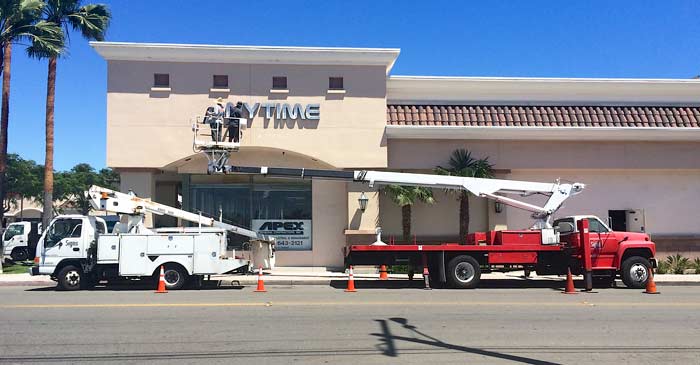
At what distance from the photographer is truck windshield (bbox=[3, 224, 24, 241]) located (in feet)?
90.4

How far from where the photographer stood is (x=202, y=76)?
2259cm

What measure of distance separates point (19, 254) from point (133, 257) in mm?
14444

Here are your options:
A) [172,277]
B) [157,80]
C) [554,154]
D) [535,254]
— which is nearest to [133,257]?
[172,277]

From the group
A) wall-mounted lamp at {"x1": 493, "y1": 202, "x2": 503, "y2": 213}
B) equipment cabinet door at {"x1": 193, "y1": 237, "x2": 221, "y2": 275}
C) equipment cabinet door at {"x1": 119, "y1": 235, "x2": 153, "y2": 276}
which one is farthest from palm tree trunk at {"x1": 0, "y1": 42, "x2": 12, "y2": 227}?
wall-mounted lamp at {"x1": 493, "y1": 202, "x2": 503, "y2": 213}

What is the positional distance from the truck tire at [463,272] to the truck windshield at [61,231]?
10.3 metres

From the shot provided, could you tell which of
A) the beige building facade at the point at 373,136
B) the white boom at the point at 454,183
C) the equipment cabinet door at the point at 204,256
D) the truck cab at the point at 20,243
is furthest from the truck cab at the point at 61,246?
the truck cab at the point at 20,243

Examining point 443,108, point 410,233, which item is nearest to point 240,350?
point 410,233

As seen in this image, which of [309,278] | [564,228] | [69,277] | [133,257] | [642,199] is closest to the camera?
[133,257]

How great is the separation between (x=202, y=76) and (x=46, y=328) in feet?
46.6

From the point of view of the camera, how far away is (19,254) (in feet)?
89.7

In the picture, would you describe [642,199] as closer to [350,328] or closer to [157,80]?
[350,328]

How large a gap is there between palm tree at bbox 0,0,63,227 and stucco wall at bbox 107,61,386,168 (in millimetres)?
3784

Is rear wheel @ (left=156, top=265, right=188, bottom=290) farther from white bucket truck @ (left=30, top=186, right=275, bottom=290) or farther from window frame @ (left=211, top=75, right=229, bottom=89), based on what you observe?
window frame @ (left=211, top=75, right=229, bottom=89)

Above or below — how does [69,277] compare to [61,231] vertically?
below
